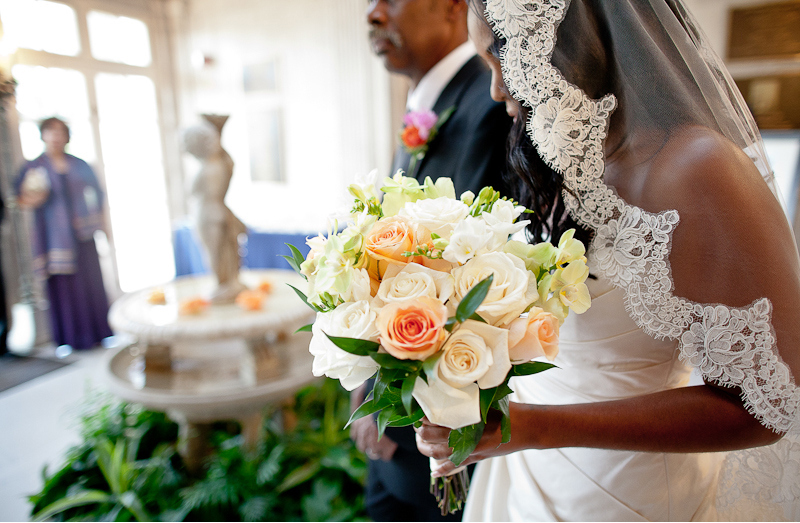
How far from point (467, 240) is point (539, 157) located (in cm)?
47

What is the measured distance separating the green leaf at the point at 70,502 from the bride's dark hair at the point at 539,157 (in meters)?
2.34

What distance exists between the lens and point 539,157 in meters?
1.02

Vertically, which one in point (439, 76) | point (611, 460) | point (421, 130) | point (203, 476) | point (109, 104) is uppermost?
point (109, 104)

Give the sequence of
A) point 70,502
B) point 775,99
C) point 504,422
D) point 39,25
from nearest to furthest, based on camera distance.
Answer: point 504,422 → point 39,25 → point 70,502 → point 775,99

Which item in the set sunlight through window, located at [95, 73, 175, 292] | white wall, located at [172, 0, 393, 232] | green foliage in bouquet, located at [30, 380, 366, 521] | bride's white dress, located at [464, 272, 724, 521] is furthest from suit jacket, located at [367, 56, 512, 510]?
white wall, located at [172, 0, 393, 232]

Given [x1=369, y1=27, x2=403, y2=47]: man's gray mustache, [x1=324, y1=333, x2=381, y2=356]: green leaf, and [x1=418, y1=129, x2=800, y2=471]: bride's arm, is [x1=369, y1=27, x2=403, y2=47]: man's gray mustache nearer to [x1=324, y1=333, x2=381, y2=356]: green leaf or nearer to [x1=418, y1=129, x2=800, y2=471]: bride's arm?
[x1=418, y1=129, x2=800, y2=471]: bride's arm

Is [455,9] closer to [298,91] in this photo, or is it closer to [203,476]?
[203,476]

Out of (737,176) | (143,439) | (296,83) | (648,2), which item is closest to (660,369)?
(737,176)

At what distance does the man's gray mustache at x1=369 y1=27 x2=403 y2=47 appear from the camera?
1.66 meters

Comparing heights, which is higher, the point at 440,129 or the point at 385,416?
the point at 440,129

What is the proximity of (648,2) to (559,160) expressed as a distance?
0.35m

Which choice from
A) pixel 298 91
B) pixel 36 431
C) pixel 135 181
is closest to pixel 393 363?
pixel 36 431

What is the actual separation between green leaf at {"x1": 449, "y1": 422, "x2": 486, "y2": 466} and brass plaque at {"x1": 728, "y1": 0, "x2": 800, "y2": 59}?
215 inches

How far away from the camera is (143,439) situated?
107 inches
